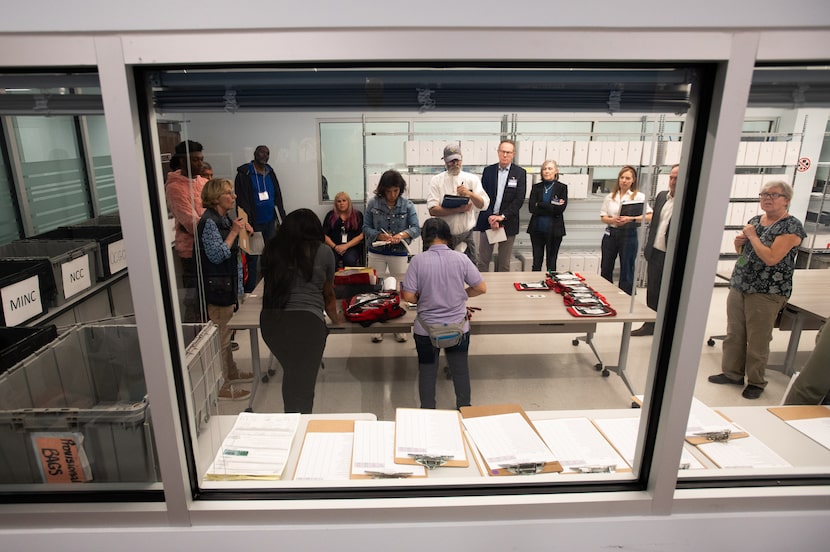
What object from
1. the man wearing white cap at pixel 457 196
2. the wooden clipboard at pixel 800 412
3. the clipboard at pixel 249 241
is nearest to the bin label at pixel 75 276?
the clipboard at pixel 249 241

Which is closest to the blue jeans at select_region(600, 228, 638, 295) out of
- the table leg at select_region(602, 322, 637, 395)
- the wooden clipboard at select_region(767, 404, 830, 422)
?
the table leg at select_region(602, 322, 637, 395)

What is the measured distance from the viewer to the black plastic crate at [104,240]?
3.46m

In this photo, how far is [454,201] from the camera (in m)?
4.27

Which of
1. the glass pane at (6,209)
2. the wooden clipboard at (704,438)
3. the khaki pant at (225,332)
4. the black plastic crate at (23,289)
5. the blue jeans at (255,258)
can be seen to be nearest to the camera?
the wooden clipboard at (704,438)

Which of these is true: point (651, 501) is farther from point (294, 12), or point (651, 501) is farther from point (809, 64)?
point (294, 12)

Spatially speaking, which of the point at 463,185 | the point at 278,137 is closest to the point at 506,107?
the point at 278,137

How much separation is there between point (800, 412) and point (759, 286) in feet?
5.63

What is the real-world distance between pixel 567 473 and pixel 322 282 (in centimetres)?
164

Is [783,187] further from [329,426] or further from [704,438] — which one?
[329,426]

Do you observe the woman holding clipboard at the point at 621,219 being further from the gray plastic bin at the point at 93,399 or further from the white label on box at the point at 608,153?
the gray plastic bin at the point at 93,399

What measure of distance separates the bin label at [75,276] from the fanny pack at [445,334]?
2.32 meters

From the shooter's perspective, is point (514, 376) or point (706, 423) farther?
point (514, 376)

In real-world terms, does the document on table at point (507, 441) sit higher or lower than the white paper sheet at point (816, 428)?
higher

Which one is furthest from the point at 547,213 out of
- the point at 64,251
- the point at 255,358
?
the point at 64,251
